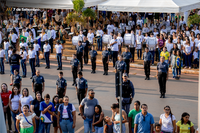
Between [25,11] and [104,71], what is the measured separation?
15.3 metres

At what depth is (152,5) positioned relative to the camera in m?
18.8

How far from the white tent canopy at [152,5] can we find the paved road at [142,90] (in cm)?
394

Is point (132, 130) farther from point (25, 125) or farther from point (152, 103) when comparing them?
point (152, 103)

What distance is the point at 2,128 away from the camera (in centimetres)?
383

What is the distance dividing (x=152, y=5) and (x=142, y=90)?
6.86 m

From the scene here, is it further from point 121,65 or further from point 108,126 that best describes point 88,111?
point 121,65

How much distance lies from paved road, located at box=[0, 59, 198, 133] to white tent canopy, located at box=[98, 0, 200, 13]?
394cm

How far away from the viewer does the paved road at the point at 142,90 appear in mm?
11602

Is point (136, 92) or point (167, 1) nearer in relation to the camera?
point (136, 92)

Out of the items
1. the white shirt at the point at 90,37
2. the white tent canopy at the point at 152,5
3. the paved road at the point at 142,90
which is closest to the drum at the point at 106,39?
the white shirt at the point at 90,37

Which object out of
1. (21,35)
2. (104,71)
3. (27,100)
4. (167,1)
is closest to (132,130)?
(27,100)

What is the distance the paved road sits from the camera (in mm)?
11602

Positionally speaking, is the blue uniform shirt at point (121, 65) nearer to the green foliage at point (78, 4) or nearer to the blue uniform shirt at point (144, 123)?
the blue uniform shirt at point (144, 123)

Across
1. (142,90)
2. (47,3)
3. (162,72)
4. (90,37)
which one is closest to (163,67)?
(162,72)
